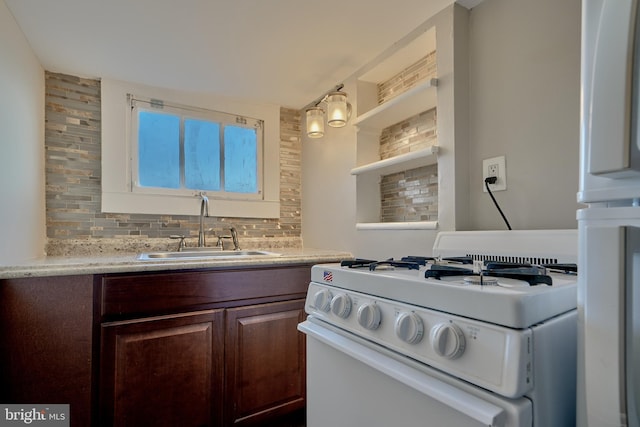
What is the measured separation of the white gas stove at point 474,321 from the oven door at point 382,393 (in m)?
0.02

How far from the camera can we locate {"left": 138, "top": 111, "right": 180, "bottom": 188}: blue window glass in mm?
2131

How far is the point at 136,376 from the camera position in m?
1.37

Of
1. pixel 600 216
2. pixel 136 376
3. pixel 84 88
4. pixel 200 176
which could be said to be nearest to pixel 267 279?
pixel 136 376

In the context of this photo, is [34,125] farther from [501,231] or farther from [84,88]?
[501,231]

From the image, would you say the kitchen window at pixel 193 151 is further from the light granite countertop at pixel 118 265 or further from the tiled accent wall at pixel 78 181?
the light granite countertop at pixel 118 265

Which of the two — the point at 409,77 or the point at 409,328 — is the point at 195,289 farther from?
the point at 409,77

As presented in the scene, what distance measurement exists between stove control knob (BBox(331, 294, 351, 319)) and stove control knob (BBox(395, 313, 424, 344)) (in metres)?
0.18

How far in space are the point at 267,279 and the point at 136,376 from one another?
680mm

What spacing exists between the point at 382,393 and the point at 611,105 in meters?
0.66

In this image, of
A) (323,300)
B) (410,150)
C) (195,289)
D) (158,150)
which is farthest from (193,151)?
(323,300)

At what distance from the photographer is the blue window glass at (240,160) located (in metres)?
2.39

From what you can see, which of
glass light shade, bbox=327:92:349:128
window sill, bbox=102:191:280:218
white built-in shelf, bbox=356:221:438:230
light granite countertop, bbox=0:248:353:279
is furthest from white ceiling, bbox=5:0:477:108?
light granite countertop, bbox=0:248:353:279

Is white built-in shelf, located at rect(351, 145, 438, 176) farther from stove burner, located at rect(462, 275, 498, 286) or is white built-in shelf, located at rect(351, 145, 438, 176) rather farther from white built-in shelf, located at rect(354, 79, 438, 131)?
stove burner, located at rect(462, 275, 498, 286)

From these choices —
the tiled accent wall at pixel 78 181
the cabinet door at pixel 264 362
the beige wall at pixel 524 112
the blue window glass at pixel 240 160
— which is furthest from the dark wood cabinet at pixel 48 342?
the beige wall at pixel 524 112
